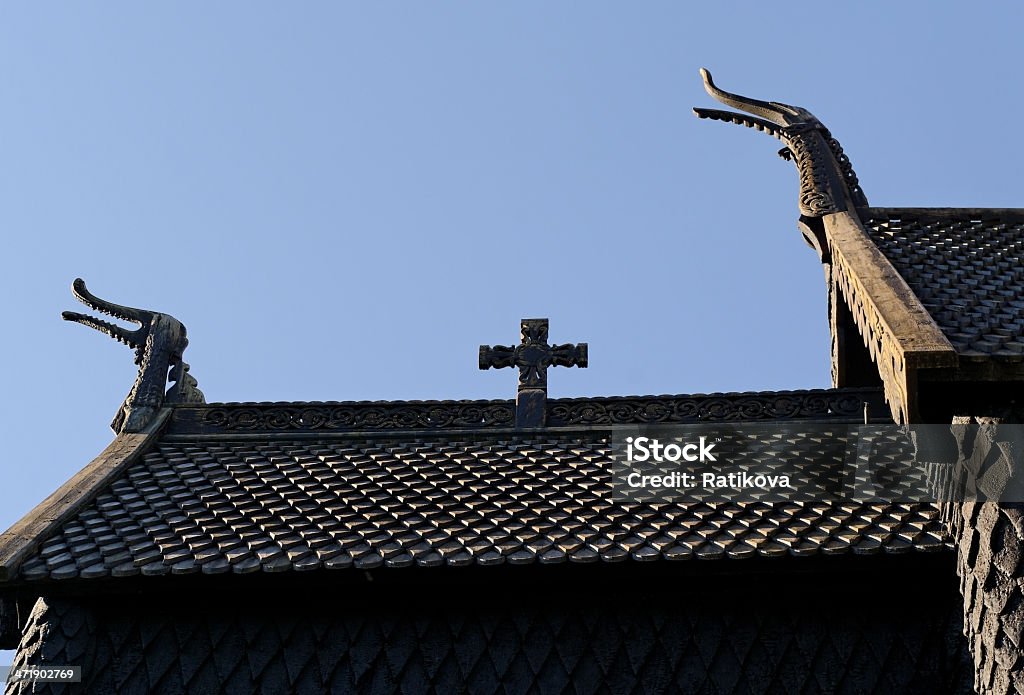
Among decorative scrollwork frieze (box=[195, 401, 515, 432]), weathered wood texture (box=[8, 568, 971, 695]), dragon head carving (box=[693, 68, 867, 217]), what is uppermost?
dragon head carving (box=[693, 68, 867, 217])

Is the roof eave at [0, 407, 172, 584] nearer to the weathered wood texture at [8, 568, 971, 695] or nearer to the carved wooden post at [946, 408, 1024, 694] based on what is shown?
the weathered wood texture at [8, 568, 971, 695]

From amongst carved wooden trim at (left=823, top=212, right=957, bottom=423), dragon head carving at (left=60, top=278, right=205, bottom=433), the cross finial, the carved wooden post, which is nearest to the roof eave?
dragon head carving at (left=60, top=278, right=205, bottom=433)

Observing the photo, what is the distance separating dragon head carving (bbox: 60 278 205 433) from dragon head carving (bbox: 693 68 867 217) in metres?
5.24

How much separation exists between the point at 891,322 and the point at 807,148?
5186mm

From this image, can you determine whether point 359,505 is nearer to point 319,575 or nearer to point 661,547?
point 319,575

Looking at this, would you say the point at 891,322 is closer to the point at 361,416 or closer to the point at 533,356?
the point at 533,356

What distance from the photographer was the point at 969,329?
6062 millimetres

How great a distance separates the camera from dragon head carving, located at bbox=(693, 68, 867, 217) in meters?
10.0

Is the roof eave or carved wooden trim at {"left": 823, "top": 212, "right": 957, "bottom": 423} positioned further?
the roof eave

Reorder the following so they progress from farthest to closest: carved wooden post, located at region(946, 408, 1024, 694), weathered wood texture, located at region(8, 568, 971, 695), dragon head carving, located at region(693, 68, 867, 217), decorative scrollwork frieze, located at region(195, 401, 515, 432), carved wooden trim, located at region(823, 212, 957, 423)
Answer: dragon head carving, located at region(693, 68, 867, 217), decorative scrollwork frieze, located at region(195, 401, 515, 432), weathered wood texture, located at region(8, 568, 971, 695), carved wooden trim, located at region(823, 212, 957, 423), carved wooden post, located at region(946, 408, 1024, 694)

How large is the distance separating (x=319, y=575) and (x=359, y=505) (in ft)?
3.25

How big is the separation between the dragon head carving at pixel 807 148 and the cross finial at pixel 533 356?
2.24 meters

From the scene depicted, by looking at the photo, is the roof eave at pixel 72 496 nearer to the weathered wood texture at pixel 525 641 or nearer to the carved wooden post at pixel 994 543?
the weathered wood texture at pixel 525 641

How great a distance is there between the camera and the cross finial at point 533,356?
9484 mm
